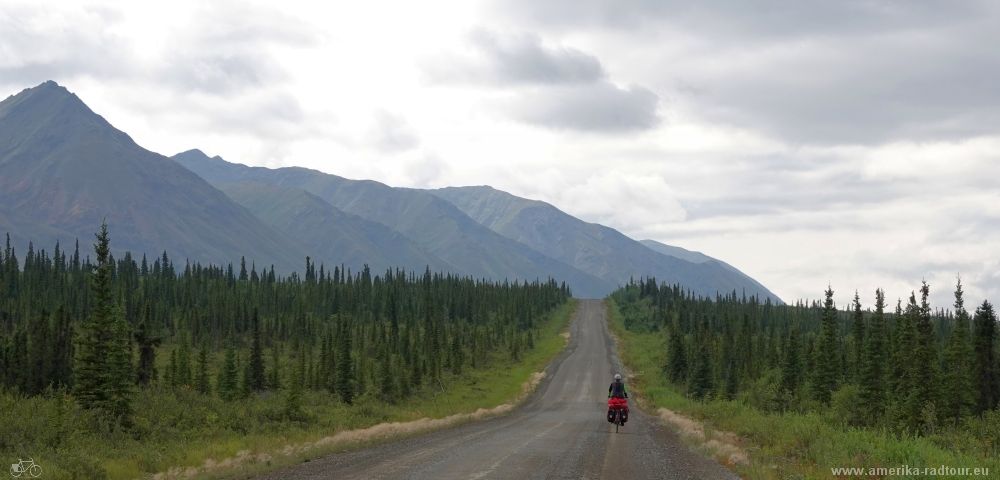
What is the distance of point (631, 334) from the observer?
16038cm

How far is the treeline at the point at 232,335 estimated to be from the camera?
3841 centimetres

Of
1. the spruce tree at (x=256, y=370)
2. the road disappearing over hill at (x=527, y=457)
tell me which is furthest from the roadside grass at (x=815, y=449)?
the spruce tree at (x=256, y=370)

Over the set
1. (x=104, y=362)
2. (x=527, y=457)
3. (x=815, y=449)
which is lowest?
(x=527, y=457)

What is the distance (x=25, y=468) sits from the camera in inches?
866

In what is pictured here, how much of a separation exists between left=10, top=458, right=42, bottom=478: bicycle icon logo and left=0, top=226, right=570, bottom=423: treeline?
435 inches

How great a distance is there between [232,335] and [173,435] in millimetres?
96752

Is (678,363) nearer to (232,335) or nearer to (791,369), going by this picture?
(791,369)

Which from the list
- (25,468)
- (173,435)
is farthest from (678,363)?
(25,468)

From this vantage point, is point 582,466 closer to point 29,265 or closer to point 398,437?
point 398,437

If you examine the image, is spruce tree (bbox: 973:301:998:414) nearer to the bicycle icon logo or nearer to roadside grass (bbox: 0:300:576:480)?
roadside grass (bbox: 0:300:576:480)

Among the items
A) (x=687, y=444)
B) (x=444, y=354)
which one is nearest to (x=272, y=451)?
(x=687, y=444)

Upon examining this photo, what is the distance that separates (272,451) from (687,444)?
50.2ft

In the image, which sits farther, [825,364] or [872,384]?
[825,364]

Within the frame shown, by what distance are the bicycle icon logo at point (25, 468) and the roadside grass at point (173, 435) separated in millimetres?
226
